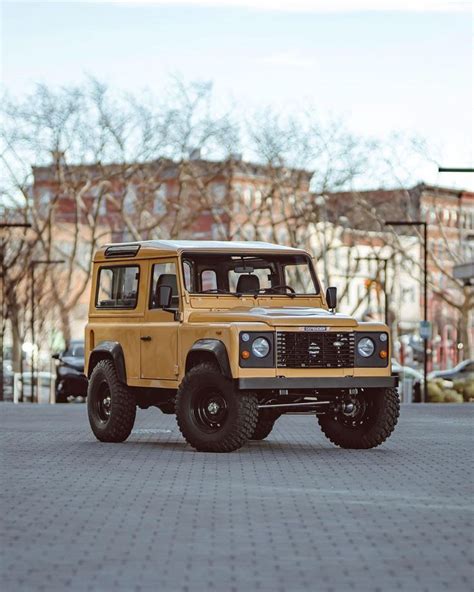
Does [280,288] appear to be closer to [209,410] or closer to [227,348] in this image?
[227,348]

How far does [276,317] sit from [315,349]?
578 mm

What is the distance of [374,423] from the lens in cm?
2159

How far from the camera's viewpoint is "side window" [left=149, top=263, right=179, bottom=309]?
866 inches

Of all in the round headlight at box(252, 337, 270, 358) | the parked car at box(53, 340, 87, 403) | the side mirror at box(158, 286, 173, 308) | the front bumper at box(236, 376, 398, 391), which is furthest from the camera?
the parked car at box(53, 340, 87, 403)

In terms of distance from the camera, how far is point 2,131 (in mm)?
71938

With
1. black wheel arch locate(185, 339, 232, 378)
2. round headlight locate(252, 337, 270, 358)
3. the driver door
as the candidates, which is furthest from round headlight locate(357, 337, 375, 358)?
the driver door

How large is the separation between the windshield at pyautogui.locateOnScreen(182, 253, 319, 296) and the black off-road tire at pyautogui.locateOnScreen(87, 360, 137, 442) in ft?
5.36

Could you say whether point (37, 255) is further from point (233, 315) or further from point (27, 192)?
point (233, 315)

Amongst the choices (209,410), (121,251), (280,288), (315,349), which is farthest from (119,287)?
(315,349)

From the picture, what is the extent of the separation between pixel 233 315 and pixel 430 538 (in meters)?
9.51

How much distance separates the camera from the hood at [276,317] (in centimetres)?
2078

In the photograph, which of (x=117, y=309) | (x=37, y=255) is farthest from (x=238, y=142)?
(x=117, y=309)

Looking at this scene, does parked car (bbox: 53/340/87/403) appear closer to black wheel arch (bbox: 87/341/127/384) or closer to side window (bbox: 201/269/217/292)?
black wheel arch (bbox: 87/341/127/384)

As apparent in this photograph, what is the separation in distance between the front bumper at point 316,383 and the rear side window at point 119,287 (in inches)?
115
